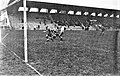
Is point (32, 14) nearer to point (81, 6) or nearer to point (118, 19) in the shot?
point (81, 6)

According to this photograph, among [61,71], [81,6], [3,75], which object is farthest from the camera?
[81,6]

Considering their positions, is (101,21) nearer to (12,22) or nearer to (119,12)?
(119,12)

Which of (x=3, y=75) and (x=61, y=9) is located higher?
(x=61, y=9)


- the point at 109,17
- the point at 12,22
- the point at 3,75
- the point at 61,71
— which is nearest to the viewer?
the point at 3,75

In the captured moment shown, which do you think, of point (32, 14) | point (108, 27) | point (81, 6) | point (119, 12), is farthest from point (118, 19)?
point (32, 14)

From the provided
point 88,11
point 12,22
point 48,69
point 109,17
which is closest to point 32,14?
point 12,22

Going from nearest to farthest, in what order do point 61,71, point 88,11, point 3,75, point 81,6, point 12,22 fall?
1. point 3,75
2. point 61,71
3. point 12,22
4. point 81,6
5. point 88,11

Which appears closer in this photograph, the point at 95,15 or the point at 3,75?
the point at 3,75

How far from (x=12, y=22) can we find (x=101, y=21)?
20.2m

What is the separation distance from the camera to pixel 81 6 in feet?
126

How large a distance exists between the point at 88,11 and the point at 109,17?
6.97m

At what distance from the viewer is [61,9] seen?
128ft

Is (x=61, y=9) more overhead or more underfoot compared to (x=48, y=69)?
more overhead

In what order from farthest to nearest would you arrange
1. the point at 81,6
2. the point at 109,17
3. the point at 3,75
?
the point at 109,17 → the point at 81,6 → the point at 3,75
